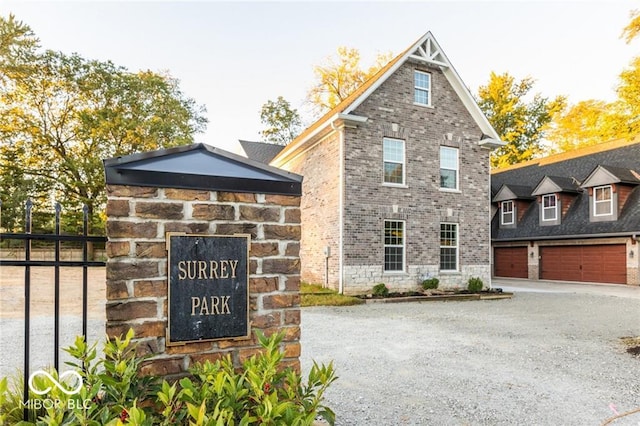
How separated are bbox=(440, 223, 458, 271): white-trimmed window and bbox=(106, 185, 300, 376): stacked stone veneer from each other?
13.0m

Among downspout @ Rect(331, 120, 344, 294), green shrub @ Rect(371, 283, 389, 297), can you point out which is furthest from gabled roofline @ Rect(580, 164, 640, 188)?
downspout @ Rect(331, 120, 344, 294)

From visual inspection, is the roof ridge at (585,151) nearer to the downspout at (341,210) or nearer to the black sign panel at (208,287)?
the downspout at (341,210)

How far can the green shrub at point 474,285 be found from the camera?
14.5 m

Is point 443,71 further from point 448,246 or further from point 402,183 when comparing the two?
point 448,246

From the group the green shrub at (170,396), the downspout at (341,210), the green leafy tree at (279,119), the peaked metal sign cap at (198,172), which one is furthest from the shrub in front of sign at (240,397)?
the green leafy tree at (279,119)

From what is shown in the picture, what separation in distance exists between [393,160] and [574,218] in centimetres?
1222

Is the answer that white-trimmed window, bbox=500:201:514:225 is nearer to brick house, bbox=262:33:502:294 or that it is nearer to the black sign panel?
brick house, bbox=262:33:502:294

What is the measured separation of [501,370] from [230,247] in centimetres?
455

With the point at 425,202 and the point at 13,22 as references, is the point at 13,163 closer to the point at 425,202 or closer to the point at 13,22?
the point at 13,22

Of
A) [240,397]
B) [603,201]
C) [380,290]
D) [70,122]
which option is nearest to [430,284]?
[380,290]

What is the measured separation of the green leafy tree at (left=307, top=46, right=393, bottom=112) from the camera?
28375 mm

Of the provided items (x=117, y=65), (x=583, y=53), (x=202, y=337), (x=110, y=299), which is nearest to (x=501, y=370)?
(x=202, y=337)

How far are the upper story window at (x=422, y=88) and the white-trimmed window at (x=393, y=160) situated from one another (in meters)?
1.92

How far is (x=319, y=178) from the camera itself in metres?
15.0
